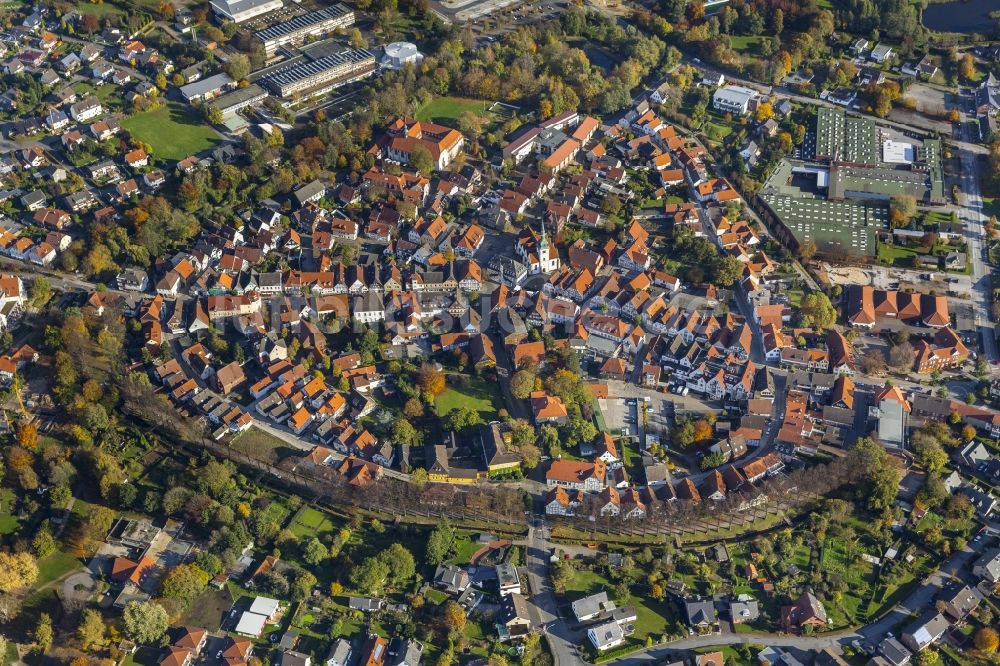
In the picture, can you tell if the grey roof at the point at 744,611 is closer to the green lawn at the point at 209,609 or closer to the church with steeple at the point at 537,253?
the green lawn at the point at 209,609

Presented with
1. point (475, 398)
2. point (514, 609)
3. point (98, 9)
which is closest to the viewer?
point (514, 609)

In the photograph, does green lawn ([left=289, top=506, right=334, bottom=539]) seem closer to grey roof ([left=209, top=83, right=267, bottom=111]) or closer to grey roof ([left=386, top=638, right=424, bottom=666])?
grey roof ([left=386, top=638, right=424, bottom=666])

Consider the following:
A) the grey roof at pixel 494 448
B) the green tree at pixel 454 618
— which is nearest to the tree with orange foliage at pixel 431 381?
the grey roof at pixel 494 448

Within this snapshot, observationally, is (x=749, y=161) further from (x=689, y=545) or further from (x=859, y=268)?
(x=689, y=545)

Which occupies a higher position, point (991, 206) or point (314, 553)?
point (991, 206)

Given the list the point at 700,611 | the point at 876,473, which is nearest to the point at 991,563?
the point at 876,473

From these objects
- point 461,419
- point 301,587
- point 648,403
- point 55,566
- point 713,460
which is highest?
point 713,460

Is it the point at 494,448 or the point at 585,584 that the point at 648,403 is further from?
the point at 585,584

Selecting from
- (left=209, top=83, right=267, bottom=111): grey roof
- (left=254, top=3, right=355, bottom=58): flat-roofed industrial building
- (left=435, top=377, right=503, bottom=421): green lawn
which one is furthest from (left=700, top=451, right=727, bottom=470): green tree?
(left=254, top=3, right=355, bottom=58): flat-roofed industrial building

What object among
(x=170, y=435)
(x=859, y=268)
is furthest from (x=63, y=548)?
(x=859, y=268)
